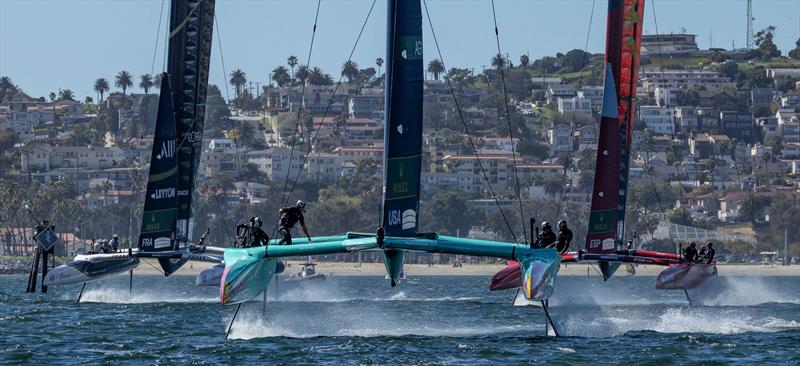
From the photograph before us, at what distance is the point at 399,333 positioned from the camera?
32.0 meters

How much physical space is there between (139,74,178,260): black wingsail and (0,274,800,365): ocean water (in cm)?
179

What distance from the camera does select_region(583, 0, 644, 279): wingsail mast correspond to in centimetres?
3916

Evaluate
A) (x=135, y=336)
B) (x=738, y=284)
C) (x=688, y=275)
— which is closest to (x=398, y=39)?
(x=135, y=336)

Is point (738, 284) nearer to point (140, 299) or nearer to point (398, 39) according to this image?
point (140, 299)

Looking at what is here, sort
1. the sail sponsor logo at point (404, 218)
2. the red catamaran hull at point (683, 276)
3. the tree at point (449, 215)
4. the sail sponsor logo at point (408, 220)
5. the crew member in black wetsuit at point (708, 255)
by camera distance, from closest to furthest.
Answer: the sail sponsor logo at point (404, 218), the sail sponsor logo at point (408, 220), the red catamaran hull at point (683, 276), the crew member in black wetsuit at point (708, 255), the tree at point (449, 215)

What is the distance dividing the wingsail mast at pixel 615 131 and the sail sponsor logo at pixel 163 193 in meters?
9.95

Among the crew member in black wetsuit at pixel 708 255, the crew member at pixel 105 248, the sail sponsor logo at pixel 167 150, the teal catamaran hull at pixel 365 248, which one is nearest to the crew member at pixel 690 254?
the crew member in black wetsuit at pixel 708 255

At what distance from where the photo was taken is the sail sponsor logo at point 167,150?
40.2 metres

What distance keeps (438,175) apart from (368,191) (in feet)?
66.8

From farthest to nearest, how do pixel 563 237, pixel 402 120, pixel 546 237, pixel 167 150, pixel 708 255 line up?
pixel 708 255, pixel 167 150, pixel 563 237, pixel 546 237, pixel 402 120

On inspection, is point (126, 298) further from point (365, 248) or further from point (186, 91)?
point (365, 248)

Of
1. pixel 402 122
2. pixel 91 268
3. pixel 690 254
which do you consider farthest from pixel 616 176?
pixel 91 268

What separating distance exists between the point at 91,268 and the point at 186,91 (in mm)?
5023

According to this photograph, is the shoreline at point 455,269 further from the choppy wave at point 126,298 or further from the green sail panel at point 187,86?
the green sail panel at point 187,86
